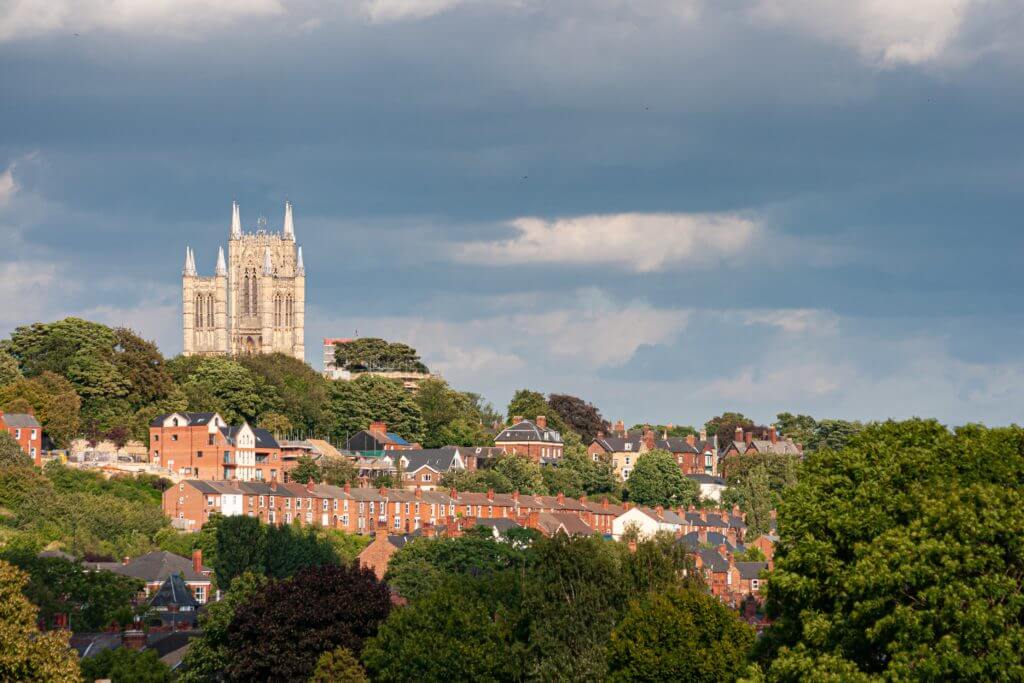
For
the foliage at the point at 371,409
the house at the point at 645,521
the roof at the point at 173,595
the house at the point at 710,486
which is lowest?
the roof at the point at 173,595

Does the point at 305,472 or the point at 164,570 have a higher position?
the point at 305,472

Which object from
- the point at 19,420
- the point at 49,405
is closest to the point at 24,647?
the point at 19,420

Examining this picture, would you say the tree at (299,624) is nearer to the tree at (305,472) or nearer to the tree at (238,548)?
the tree at (238,548)

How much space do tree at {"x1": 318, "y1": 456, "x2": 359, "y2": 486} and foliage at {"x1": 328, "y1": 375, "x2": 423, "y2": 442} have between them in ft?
69.1

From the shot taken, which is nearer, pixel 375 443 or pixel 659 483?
pixel 375 443

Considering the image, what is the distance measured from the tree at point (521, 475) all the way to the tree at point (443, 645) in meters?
76.2

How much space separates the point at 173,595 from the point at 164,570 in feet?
18.1

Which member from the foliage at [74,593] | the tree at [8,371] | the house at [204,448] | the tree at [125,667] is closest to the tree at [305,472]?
the house at [204,448]

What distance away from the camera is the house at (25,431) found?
12047 centimetres

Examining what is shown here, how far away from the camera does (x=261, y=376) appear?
154 meters

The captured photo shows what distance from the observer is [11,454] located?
115m

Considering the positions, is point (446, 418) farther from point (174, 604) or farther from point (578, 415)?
point (174, 604)

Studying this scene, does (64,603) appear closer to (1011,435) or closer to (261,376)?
(1011,435)

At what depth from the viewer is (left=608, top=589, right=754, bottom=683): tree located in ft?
196
